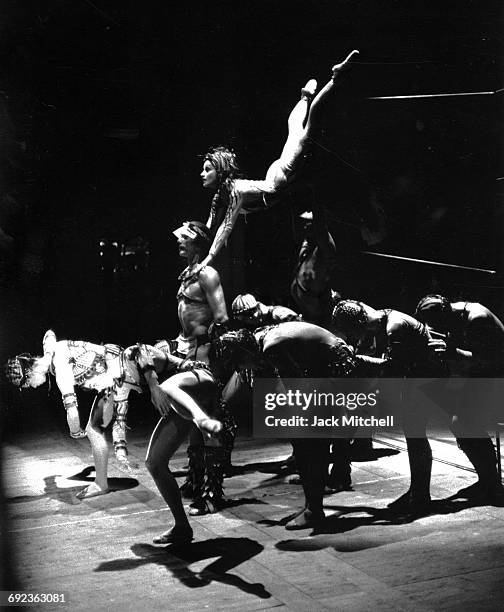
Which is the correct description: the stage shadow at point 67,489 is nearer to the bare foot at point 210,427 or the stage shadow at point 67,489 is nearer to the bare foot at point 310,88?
the bare foot at point 210,427

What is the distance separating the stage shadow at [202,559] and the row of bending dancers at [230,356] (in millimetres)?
110

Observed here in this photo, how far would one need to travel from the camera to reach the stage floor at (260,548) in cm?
345

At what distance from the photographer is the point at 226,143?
4.87 metres

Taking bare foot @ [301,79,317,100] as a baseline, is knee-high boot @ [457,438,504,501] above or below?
below

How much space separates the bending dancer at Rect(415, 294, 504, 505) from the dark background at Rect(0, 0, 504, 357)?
15cm

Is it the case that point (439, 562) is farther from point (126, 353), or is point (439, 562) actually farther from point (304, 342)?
point (126, 353)

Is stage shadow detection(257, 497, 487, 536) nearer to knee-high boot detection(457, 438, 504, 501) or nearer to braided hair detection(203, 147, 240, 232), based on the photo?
knee-high boot detection(457, 438, 504, 501)

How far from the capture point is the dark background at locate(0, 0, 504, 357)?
448 cm

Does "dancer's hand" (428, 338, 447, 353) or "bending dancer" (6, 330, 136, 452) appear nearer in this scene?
"dancer's hand" (428, 338, 447, 353)

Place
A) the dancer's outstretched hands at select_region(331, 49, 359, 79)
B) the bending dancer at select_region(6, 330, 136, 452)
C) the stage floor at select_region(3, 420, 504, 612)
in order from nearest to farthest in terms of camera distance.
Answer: the stage floor at select_region(3, 420, 504, 612), the dancer's outstretched hands at select_region(331, 49, 359, 79), the bending dancer at select_region(6, 330, 136, 452)

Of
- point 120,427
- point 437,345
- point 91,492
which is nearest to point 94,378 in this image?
point 120,427

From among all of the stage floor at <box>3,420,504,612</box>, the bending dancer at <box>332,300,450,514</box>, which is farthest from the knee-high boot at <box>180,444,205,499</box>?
the bending dancer at <box>332,300,450,514</box>

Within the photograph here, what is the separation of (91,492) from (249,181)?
2195 mm

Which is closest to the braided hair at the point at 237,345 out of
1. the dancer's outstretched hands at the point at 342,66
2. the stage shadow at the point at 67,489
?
the stage shadow at the point at 67,489
